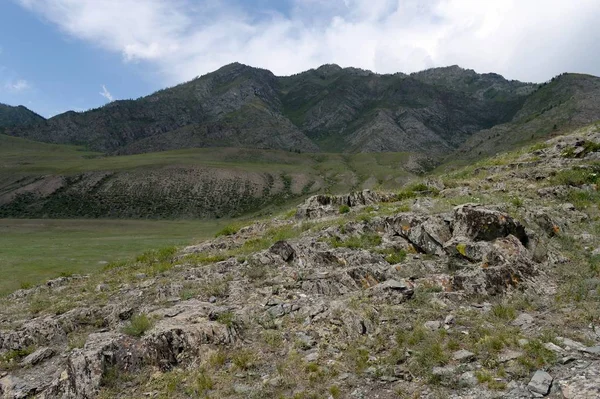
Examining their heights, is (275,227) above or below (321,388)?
above

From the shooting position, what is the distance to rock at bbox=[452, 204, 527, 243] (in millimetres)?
14703

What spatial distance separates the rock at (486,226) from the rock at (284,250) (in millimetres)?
6637

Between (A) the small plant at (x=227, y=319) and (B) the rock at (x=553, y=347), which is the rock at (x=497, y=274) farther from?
(A) the small plant at (x=227, y=319)

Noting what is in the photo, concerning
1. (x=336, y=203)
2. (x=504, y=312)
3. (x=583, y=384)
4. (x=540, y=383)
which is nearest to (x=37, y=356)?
(x=540, y=383)

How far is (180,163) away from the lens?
163 m

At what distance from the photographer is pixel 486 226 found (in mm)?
14836

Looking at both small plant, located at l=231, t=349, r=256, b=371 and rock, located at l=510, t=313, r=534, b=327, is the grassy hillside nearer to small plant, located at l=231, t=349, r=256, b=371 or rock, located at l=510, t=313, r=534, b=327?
small plant, located at l=231, t=349, r=256, b=371

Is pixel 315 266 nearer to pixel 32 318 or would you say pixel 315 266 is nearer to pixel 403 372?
pixel 403 372

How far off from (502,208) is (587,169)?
8.90 m

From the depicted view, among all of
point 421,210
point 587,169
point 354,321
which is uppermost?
point 587,169

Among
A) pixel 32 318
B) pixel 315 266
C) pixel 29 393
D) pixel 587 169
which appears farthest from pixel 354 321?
pixel 587 169

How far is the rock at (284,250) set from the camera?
54.0 ft

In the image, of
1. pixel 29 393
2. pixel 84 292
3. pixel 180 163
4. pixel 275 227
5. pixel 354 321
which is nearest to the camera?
pixel 29 393

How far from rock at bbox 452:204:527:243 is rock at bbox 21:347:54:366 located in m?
14.3
